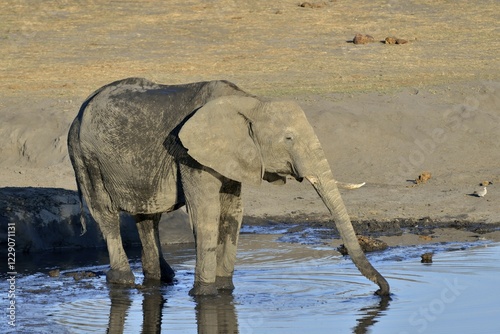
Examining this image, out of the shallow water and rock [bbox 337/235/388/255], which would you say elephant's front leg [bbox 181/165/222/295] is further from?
rock [bbox 337/235/388/255]

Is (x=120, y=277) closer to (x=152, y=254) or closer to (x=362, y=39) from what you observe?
(x=152, y=254)

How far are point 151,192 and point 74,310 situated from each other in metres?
1.45

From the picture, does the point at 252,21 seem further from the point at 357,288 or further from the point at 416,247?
the point at 357,288

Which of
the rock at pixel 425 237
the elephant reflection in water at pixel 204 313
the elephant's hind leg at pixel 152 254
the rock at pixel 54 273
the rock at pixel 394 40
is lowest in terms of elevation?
the elephant reflection in water at pixel 204 313

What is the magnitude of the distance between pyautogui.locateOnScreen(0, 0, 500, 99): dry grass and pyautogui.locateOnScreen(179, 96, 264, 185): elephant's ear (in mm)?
12148

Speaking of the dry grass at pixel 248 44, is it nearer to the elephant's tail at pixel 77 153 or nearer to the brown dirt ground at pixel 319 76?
the brown dirt ground at pixel 319 76

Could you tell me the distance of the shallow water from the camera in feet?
31.8

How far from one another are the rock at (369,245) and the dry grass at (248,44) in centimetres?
945

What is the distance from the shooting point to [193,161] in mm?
10852

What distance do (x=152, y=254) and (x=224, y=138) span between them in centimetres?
207

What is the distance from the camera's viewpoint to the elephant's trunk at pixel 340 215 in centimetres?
1009

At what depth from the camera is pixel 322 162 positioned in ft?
33.6

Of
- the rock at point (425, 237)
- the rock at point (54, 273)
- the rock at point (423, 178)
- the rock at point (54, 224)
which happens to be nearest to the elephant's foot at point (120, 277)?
the rock at point (54, 273)

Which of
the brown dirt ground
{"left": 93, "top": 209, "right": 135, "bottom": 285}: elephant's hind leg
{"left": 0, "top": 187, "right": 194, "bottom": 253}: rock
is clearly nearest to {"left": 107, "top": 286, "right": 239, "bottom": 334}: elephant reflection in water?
{"left": 93, "top": 209, "right": 135, "bottom": 285}: elephant's hind leg
